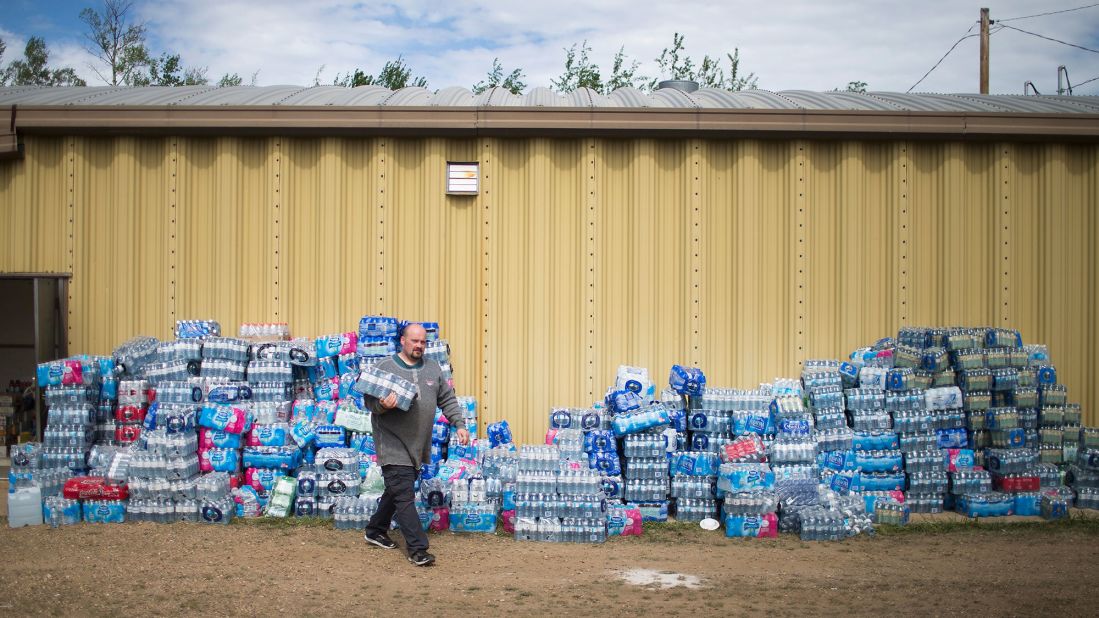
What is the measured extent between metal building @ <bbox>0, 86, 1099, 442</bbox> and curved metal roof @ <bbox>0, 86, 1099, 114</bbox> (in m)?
0.58

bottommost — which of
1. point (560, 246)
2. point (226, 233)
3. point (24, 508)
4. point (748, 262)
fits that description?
point (24, 508)

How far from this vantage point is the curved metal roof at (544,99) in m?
12.4

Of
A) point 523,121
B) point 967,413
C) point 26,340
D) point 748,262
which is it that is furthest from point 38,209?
point 967,413

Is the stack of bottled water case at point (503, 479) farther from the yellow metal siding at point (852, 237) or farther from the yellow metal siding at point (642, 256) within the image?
the yellow metal siding at point (852, 237)

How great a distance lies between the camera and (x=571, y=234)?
11.8 metres

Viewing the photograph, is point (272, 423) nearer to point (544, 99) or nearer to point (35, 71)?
point (544, 99)

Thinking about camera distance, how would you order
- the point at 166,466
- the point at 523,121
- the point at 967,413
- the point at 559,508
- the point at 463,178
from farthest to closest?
the point at 463,178
the point at 523,121
the point at 967,413
the point at 166,466
the point at 559,508

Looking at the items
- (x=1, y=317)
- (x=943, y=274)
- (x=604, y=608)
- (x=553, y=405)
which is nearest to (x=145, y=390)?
(x=553, y=405)

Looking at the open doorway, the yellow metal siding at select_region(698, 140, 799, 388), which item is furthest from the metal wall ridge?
the open doorway

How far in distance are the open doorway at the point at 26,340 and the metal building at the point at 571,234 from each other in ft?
0.82

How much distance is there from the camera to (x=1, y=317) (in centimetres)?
1667

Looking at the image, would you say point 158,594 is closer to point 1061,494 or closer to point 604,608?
point 604,608

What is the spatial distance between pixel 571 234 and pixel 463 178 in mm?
1744

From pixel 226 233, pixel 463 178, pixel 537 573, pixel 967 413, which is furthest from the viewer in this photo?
pixel 226 233
